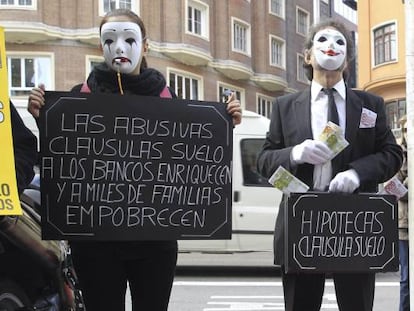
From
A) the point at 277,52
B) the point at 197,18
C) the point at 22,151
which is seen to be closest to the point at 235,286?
the point at 22,151

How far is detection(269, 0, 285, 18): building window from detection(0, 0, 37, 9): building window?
13.4 meters

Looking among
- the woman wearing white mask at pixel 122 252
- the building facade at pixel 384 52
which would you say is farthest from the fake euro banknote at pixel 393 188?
the building facade at pixel 384 52

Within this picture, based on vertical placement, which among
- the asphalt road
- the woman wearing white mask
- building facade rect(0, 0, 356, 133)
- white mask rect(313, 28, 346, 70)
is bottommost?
the asphalt road

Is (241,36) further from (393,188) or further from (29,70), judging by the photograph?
(393,188)

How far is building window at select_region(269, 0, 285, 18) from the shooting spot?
1237 inches

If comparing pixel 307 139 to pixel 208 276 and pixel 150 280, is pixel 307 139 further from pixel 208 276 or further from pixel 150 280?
pixel 208 276

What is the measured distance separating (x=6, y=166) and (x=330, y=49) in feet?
5.41

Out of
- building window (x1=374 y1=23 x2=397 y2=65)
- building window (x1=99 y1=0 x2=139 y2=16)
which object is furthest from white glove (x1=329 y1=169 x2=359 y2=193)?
building window (x1=374 y1=23 x2=397 y2=65)

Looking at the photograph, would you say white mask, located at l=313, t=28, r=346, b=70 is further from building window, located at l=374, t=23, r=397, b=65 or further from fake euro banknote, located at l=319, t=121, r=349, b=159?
building window, located at l=374, t=23, r=397, b=65

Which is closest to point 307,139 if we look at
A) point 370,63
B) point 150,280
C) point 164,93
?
point 164,93

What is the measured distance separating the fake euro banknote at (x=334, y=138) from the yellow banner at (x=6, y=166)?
4.54 feet

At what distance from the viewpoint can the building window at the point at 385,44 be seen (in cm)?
3108

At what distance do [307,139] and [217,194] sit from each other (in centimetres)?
52

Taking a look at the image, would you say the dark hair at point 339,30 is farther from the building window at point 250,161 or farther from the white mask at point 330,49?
the building window at point 250,161
